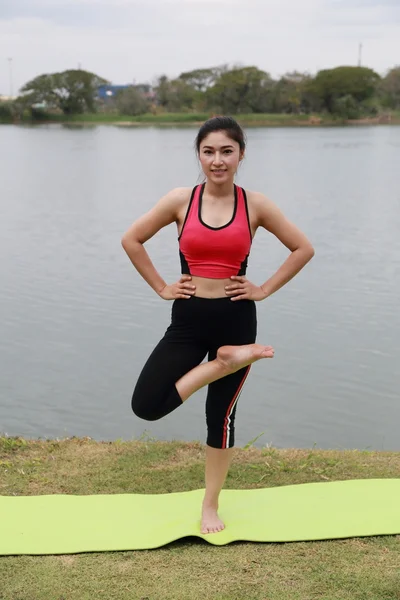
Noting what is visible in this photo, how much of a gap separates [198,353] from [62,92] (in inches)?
3797

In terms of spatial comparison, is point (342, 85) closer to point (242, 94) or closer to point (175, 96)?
point (242, 94)

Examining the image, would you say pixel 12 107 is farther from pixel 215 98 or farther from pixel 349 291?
pixel 349 291

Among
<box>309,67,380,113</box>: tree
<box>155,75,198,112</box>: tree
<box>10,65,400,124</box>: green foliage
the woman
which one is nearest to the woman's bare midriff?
the woman

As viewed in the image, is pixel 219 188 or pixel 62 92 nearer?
pixel 219 188

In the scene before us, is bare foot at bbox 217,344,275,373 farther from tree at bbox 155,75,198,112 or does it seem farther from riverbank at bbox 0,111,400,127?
tree at bbox 155,75,198,112

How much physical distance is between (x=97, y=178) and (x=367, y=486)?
24122 millimetres

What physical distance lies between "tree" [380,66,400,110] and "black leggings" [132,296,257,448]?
297ft

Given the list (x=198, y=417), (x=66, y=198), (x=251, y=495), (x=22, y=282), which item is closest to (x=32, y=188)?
(x=66, y=198)

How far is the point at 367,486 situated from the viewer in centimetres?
438

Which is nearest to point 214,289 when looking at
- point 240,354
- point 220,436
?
point 240,354

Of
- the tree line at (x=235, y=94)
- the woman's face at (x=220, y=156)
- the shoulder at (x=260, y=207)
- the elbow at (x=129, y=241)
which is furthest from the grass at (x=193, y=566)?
the tree line at (x=235, y=94)

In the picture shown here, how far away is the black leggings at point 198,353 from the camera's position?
371 centimetres

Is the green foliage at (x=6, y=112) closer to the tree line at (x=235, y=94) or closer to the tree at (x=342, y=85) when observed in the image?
the tree line at (x=235, y=94)

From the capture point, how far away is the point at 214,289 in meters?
3.70
